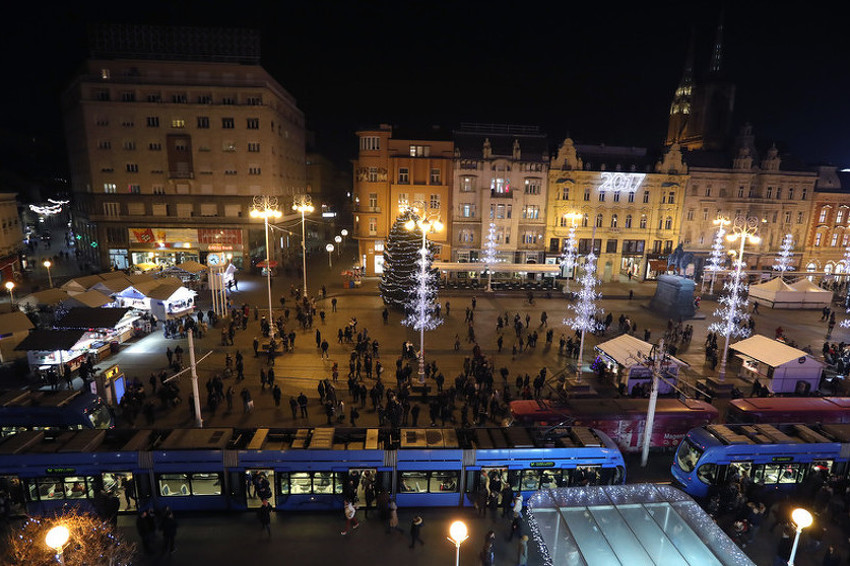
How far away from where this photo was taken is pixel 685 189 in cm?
5138

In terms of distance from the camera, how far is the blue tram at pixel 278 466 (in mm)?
13125

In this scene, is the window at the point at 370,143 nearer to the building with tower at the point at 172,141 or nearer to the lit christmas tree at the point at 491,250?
the building with tower at the point at 172,141

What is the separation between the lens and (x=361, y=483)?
1412 cm

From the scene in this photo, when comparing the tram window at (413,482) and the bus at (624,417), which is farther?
the bus at (624,417)

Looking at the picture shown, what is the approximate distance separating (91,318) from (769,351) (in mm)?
36295

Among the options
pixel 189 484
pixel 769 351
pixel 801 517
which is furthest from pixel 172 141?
pixel 801 517

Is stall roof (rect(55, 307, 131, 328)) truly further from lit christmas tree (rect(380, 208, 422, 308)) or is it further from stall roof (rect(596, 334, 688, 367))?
stall roof (rect(596, 334, 688, 367))

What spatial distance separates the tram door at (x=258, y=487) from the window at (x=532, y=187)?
42346 millimetres

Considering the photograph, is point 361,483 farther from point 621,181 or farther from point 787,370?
point 621,181

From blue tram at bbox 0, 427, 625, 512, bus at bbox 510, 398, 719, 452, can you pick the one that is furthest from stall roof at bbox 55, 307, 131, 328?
bus at bbox 510, 398, 719, 452

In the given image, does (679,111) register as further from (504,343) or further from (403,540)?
(403,540)

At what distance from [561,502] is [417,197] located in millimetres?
41467

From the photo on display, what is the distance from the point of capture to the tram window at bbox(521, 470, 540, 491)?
14062mm

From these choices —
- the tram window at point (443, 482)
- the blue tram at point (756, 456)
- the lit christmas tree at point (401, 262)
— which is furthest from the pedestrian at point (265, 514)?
the lit christmas tree at point (401, 262)
